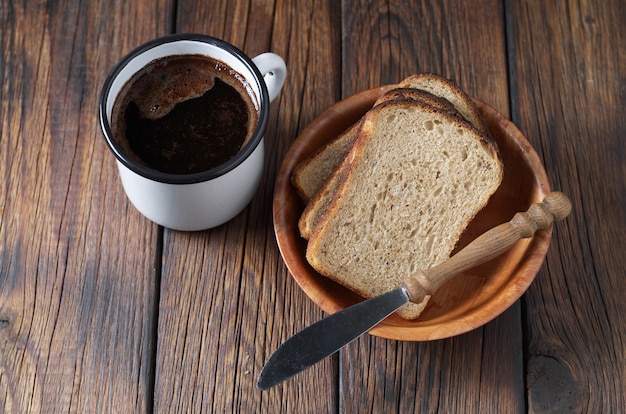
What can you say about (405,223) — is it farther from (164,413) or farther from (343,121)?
(164,413)

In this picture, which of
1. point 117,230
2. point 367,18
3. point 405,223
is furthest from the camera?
point 367,18

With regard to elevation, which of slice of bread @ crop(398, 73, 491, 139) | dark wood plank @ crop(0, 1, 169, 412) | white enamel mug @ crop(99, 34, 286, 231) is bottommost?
dark wood plank @ crop(0, 1, 169, 412)

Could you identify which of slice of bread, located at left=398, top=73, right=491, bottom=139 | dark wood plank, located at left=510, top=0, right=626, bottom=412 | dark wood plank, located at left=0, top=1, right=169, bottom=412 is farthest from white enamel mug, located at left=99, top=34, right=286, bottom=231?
dark wood plank, located at left=510, top=0, right=626, bottom=412

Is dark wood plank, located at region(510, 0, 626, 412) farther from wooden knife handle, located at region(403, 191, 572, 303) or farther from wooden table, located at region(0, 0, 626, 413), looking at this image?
wooden knife handle, located at region(403, 191, 572, 303)

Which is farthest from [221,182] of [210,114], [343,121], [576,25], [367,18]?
[576,25]

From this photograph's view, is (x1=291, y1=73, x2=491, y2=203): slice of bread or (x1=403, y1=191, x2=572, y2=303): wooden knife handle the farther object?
(x1=291, y1=73, x2=491, y2=203): slice of bread

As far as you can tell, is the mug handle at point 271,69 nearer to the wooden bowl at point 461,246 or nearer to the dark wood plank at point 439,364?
the wooden bowl at point 461,246

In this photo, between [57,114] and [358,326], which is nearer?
[358,326]

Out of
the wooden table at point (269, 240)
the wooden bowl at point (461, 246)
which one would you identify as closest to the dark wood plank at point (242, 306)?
the wooden table at point (269, 240)

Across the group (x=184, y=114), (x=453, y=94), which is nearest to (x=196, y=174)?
(x=184, y=114)
